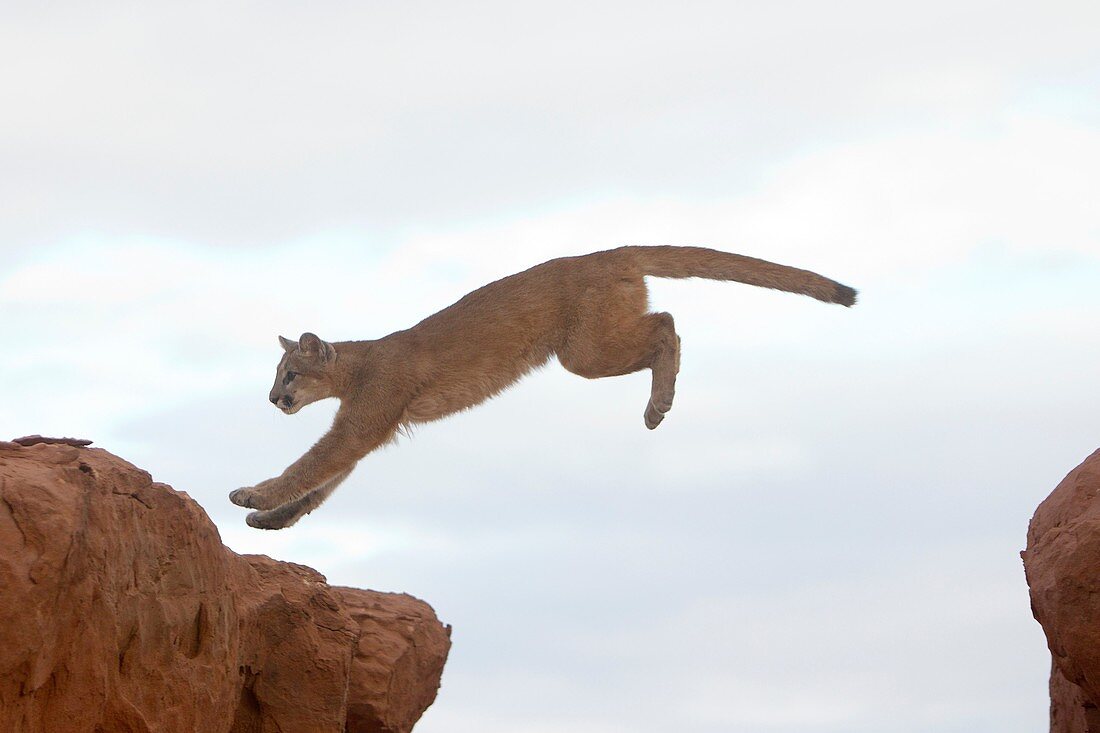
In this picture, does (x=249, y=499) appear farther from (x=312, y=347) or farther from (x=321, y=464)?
(x=312, y=347)

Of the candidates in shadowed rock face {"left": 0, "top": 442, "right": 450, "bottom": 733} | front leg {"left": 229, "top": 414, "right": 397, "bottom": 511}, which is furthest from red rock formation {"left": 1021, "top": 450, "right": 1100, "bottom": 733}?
front leg {"left": 229, "top": 414, "right": 397, "bottom": 511}

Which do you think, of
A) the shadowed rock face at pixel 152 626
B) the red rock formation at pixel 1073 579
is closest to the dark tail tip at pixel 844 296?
the red rock formation at pixel 1073 579

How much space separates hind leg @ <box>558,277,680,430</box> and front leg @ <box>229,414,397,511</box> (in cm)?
179

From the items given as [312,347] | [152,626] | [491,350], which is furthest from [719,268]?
[152,626]

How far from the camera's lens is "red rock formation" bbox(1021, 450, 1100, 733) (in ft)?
28.9

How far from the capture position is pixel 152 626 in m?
8.37

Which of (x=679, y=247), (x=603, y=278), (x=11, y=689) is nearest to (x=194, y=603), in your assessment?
(x=11, y=689)

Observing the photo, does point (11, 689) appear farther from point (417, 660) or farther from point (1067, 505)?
point (1067, 505)

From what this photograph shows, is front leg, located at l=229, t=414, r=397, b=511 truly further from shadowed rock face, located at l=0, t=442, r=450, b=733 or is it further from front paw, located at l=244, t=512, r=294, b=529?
shadowed rock face, located at l=0, t=442, r=450, b=733

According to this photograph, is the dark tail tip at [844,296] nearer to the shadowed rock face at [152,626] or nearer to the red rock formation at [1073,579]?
the red rock formation at [1073,579]

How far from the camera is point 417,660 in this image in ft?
38.8

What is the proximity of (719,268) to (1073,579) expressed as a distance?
4423 mm

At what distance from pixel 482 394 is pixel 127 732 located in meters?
4.83

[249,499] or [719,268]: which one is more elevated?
[719,268]
